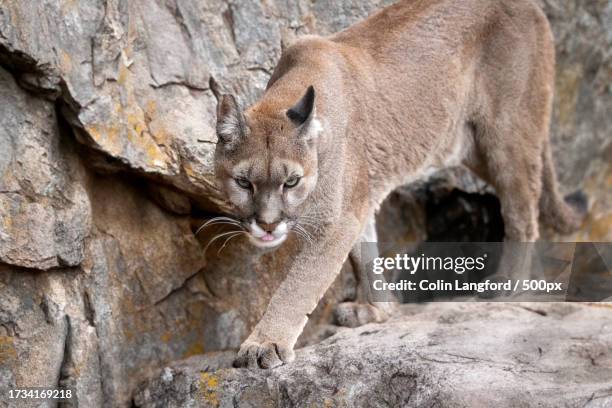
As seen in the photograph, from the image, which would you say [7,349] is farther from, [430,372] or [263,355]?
[430,372]

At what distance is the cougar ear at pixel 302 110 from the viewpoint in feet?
14.6

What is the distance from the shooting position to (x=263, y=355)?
457cm

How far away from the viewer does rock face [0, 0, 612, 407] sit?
4527 mm

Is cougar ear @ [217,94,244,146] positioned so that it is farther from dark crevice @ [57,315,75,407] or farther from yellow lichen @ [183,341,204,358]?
yellow lichen @ [183,341,204,358]

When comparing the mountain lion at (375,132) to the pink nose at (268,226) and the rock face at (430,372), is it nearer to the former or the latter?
the pink nose at (268,226)

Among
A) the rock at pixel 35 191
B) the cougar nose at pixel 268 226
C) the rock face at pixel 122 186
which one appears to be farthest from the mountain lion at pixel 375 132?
the rock at pixel 35 191

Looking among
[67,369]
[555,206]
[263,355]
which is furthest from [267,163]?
[555,206]

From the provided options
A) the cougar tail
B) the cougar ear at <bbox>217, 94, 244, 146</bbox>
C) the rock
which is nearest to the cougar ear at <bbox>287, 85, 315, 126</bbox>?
the cougar ear at <bbox>217, 94, 244, 146</bbox>

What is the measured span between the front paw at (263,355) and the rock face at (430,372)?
5cm

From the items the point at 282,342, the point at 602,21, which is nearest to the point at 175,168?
the point at 282,342

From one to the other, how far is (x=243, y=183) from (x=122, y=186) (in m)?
1.18

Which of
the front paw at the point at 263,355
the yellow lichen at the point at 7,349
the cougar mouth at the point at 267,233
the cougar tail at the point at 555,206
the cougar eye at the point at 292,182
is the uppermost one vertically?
the cougar eye at the point at 292,182

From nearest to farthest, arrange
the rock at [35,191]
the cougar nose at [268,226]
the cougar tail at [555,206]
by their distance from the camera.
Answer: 1. the cougar nose at [268,226]
2. the rock at [35,191]
3. the cougar tail at [555,206]

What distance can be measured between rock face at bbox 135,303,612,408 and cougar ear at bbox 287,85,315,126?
4.32 ft
